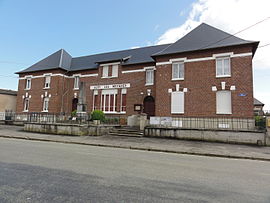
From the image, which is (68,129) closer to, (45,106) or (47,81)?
(45,106)

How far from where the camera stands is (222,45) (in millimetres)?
14828

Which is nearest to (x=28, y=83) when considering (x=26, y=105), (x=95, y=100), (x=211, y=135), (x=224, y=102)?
(x=26, y=105)

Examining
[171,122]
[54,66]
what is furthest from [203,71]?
[54,66]

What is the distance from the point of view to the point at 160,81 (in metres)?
17.1

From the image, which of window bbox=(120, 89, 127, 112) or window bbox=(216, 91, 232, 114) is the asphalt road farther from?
window bbox=(120, 89, 127, 112)

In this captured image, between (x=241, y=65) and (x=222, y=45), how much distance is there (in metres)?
2.36

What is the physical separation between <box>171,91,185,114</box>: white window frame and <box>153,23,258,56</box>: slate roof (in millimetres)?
→ 4171

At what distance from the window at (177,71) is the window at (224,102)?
377 cm

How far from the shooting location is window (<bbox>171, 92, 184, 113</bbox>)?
52.4 ft

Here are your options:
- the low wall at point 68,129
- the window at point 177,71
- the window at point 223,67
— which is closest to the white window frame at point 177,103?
the window at point 177,71

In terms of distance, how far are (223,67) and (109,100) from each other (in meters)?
13.0

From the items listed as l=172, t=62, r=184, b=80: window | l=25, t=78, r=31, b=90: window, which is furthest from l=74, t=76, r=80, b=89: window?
l=172, t=62, r=184, b=80: window

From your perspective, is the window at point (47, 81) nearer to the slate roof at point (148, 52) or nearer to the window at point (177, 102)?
the slate roof at point (148, 52)

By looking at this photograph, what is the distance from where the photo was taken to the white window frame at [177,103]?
52.2 feet
